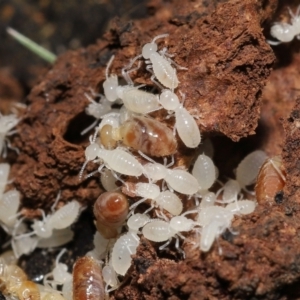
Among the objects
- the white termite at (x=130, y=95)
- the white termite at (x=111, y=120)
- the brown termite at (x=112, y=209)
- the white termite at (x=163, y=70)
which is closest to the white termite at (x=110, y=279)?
the brown termite at (x=112, y=209)

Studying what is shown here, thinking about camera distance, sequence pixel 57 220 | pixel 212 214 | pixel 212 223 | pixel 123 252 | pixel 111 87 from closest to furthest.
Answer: pixel 212 223, pixel 212 214, pixel 123 252, pixel 111 87, pixel 57 220

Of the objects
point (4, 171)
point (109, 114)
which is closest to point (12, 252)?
point (4, 171)

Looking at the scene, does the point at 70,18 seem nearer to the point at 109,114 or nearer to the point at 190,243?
the point at 109,114

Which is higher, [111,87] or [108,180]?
[111,87]

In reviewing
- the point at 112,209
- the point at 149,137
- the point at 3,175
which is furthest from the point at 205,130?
the point at 3,175

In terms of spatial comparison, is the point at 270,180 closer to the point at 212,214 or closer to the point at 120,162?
the point at 212,214

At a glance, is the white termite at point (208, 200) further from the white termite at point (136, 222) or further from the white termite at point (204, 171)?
the white termite at point (136, 222)
